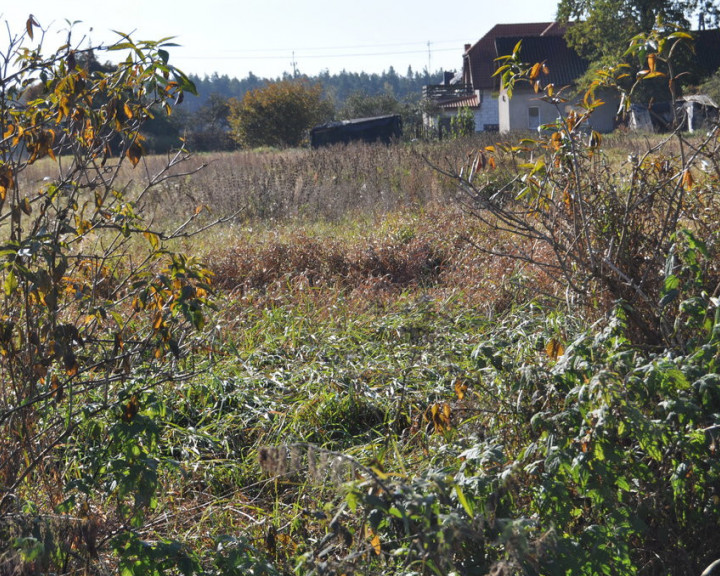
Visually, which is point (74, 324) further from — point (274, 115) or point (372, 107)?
point (372, 107)

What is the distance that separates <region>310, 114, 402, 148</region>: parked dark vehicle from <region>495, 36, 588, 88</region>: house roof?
1587 centimetres

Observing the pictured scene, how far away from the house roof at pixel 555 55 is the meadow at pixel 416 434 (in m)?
35.6

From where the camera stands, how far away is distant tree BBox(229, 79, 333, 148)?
34.8m

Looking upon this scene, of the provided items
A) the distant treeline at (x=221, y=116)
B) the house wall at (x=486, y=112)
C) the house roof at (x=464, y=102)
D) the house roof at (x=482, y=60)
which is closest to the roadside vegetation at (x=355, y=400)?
the distant treeline at (x=221, y=116)

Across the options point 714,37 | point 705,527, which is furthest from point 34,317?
point 714,37

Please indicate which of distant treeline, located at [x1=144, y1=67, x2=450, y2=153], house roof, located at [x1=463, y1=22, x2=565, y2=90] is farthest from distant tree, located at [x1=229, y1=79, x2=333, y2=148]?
house roof, located at [x1=463, y1=22, x2=565, y2=90]

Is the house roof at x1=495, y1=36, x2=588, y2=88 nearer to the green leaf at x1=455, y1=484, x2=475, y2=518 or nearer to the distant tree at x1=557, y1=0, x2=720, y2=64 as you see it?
the distant tree at x1=557, y1=0, x2=720, y2=64

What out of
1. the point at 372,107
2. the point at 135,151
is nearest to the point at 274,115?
the point at 372,107

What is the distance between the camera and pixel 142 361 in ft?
11.9

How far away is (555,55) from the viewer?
4009 cm

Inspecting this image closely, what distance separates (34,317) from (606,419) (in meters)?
2.00

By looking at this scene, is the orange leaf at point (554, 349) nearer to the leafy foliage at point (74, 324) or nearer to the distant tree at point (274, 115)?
the leafy foliage at point (74, 324)

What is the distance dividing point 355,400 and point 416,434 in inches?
26.4

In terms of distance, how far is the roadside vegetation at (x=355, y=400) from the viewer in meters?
2.09
